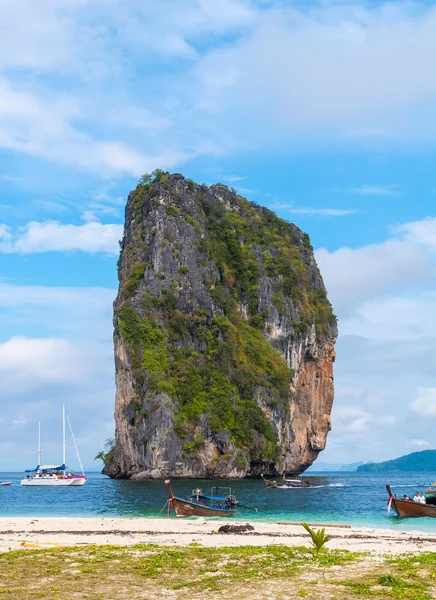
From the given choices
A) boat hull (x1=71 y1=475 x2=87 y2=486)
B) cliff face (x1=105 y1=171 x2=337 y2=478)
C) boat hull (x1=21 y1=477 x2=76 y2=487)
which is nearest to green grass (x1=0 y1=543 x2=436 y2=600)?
cliff face (x1=105 y1=171 x2=337 y2=478)

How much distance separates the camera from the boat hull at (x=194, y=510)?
130 ft

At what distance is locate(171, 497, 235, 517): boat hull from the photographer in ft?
130

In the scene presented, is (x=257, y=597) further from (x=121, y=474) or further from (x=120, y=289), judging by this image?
(x=120, y=289)

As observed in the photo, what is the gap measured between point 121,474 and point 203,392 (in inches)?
620

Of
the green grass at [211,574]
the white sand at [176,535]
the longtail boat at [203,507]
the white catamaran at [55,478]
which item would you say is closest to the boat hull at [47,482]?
the white catamaran at [55,478]

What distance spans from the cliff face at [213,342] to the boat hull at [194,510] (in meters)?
→ 46.0

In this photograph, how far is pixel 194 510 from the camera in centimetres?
4000

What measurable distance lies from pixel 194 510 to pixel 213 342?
6271cm

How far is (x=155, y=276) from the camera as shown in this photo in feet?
339

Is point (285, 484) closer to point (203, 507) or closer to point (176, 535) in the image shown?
point (203, 507)

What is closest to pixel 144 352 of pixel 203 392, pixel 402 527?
pixel 203 392

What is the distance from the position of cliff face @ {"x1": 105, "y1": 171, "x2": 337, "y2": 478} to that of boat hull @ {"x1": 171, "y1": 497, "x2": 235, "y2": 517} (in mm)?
45975

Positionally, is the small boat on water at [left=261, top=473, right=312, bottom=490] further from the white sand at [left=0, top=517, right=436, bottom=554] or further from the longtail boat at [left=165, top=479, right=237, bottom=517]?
the white sand at [left=0, top=517, right=436, bottom=554]

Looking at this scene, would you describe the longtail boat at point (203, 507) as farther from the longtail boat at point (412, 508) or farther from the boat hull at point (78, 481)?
the boat hull at point (78, 481)
